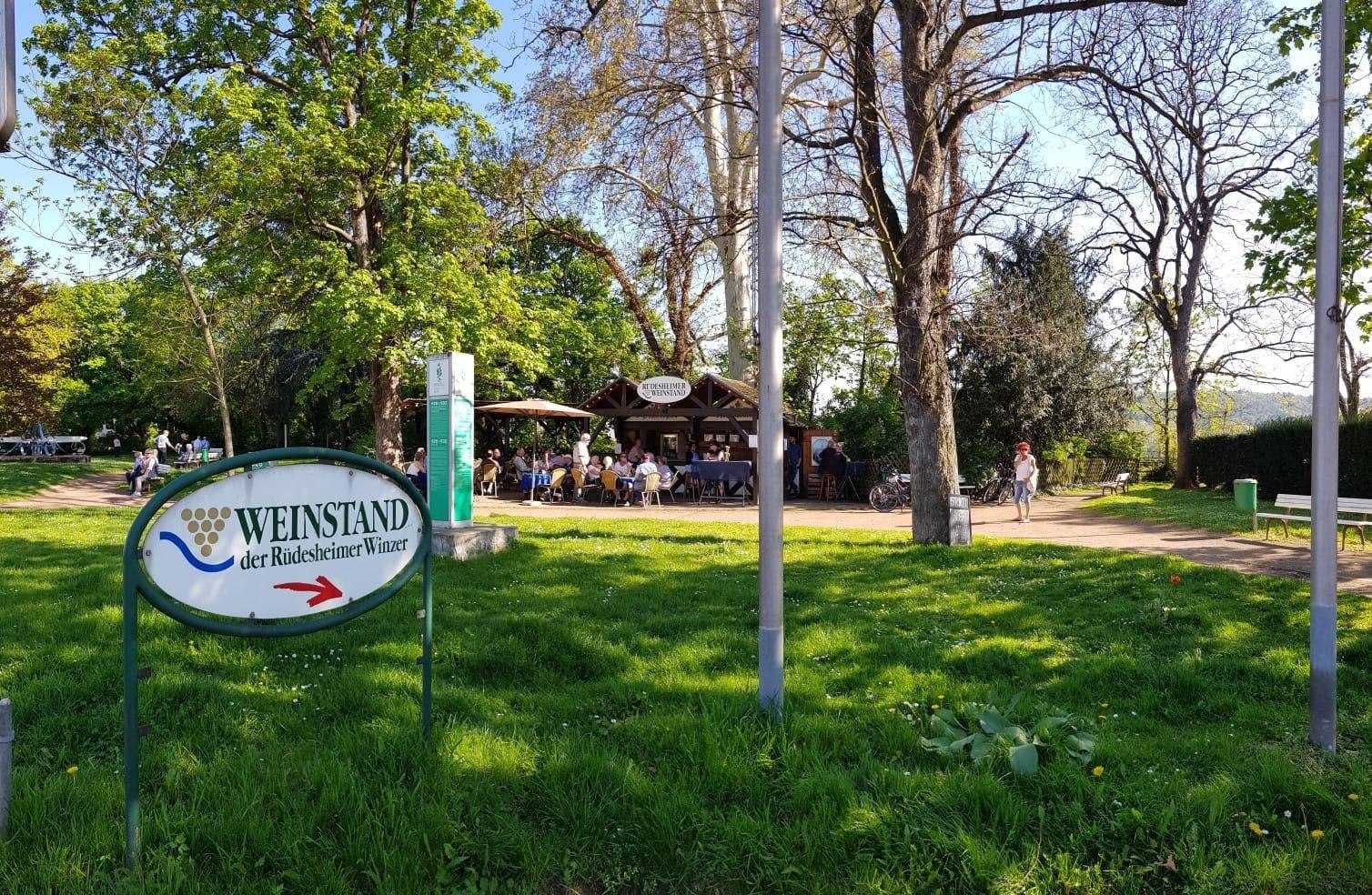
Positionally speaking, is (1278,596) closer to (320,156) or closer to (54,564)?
(54,564)

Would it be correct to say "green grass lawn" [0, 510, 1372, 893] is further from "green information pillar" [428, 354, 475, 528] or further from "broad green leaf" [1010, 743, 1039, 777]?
"green information pillar" [428, 354, 475, 528]

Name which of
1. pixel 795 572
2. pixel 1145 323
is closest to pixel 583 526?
pixel 795 572

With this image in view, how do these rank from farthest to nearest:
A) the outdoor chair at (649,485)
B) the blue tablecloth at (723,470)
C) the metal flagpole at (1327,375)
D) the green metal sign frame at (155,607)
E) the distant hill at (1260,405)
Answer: the distant hill at (1260,405) → the blue tablecloth at (723,470) → the outdoor chair at (649,485) → the metal flagpole at (1327,375) → the green metal sign frame at (155,607)

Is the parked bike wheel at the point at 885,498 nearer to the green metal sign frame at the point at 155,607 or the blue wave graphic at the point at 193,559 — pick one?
the green metal sign frame at the point at 155,607

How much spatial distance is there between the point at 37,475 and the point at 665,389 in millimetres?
19722

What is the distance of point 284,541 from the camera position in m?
3.25

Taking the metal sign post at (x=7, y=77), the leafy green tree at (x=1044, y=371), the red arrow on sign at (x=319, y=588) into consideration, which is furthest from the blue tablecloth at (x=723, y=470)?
the metal sign post at (x=7, y=77)

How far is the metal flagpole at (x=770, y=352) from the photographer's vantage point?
13.6 ft

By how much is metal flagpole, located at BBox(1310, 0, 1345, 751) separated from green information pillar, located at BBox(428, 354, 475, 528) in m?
9.02

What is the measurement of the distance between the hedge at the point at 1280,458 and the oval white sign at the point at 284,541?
2069 cm

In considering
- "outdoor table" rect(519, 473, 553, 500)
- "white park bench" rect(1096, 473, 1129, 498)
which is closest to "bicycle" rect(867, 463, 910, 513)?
"outdoor table" rect(519, 473, 553, 500)

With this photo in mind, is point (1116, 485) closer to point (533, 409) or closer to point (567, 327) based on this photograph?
point (567, 327)

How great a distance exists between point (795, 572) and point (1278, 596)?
14.8 feet

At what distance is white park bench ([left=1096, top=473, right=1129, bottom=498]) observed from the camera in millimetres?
25531
